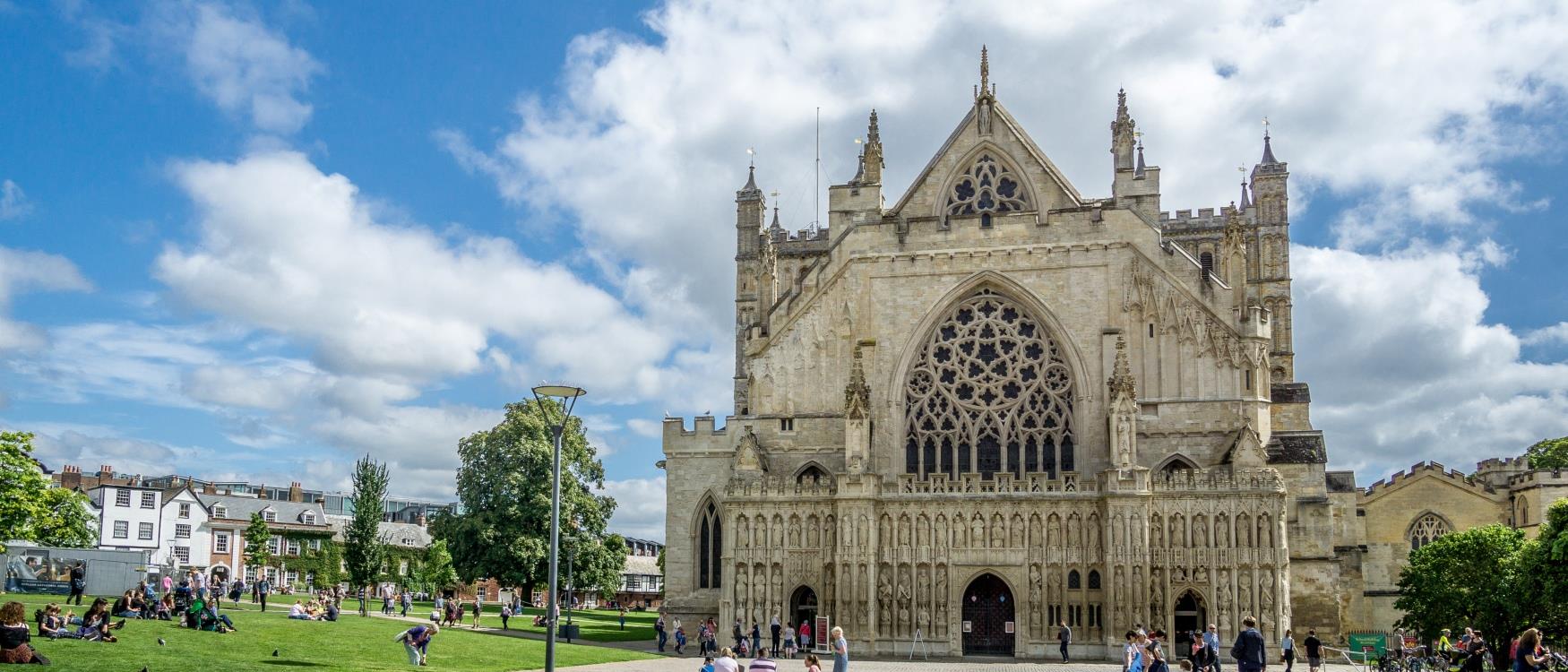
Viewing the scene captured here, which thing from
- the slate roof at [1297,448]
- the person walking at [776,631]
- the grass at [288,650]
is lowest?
the person walking at [776,631]

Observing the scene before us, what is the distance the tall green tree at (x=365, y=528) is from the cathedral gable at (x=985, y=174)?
70.4 feet

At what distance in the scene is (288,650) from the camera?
27875 millimetres

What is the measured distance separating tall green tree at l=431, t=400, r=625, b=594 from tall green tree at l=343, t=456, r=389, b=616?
750 centimetres

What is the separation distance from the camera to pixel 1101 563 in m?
39.5

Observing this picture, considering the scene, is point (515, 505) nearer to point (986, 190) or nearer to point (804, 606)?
point (804, 606)

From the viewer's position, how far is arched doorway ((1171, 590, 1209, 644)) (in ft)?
127

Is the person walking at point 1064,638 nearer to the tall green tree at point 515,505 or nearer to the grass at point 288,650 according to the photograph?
→ the grass at point 288,650

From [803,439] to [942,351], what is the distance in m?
5.67

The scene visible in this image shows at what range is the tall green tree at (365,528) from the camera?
4606 cm

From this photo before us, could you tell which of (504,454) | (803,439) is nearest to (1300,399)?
(803,439)

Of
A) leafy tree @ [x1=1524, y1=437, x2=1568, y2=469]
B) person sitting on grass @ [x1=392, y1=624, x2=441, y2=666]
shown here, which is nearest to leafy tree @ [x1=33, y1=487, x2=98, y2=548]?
person sitting on grass @ [x1=392, y1=624, x2=441, y2=666]

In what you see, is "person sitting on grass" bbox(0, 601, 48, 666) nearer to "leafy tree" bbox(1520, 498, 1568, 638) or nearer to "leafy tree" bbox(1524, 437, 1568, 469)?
"leafy tree" bbox(1520, 498, 1568, 638)

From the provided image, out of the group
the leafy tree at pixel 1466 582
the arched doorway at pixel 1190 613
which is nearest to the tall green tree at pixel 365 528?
the arched doorway at pixel 1190 613

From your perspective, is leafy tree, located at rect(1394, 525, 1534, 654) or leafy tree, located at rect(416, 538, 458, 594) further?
leafy tree, located at rect(416, 538, 458, 594)
